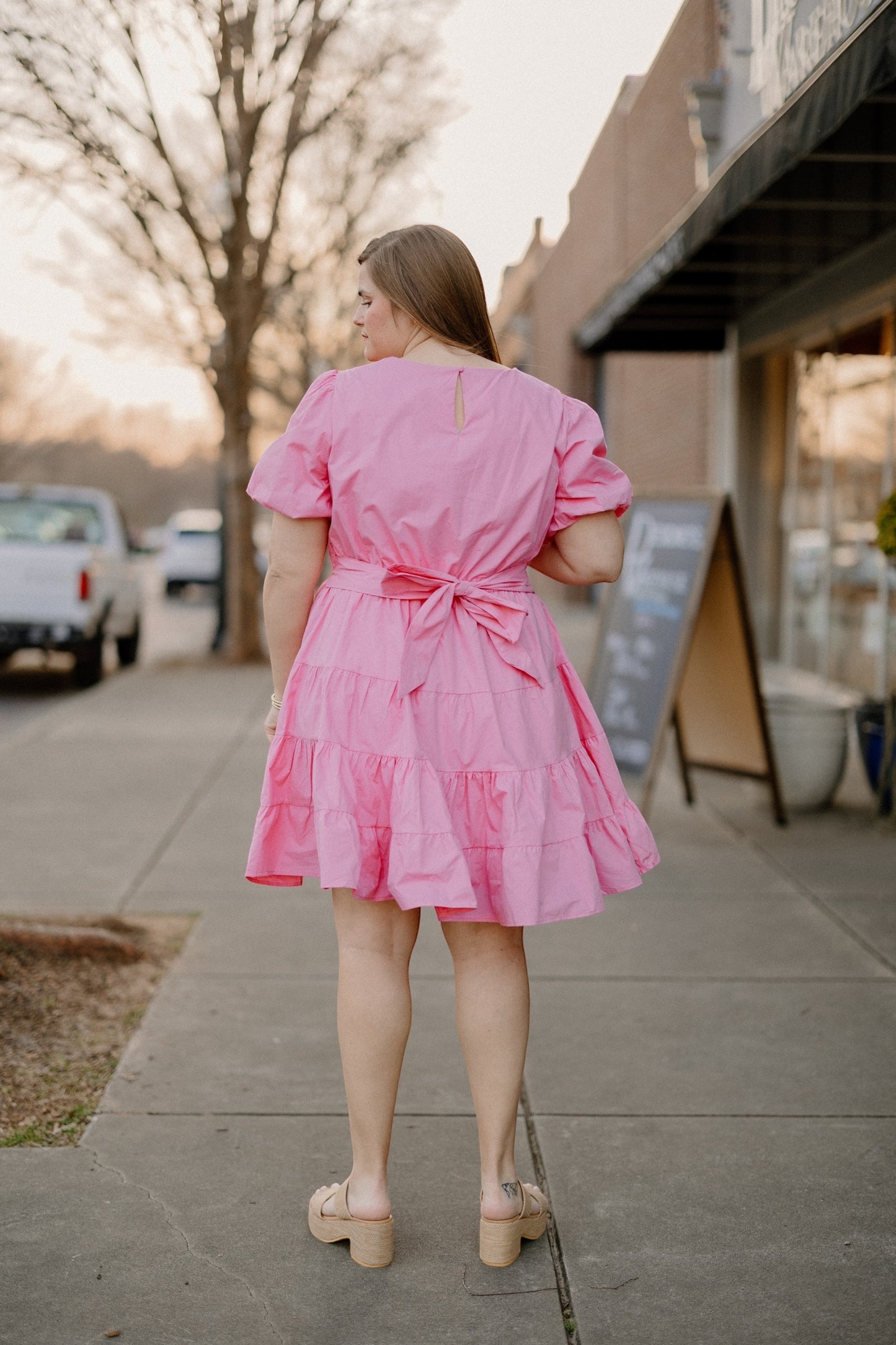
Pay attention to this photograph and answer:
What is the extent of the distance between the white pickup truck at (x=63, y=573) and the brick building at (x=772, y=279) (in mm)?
4644

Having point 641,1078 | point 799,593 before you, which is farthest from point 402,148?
point 641,1078

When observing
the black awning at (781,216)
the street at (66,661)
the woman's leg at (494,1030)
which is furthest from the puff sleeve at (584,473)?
the street at (66,661)

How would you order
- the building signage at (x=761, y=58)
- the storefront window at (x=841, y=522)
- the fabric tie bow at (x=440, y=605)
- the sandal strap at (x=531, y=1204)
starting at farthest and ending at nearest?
the storefront window at (x=841, y=522)
the building signage at (x=761, y=58)
the sandal strap at (x=531, y=1204)
the fabric tie bow at (x=440, y=605)

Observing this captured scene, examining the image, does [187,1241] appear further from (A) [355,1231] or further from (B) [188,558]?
(B) [188,558]

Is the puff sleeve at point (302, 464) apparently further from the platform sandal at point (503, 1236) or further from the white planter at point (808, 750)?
the white planter at point (808, 750)

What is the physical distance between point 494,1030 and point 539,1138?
744mm

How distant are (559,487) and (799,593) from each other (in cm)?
899

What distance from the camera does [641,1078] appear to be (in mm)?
3502

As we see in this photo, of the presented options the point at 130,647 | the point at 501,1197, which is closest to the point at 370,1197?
the point at 501,1197

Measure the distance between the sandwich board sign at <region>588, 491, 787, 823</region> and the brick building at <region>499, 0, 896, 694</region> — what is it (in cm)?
134

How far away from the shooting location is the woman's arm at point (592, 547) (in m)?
2.66

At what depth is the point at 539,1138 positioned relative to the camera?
125 inches

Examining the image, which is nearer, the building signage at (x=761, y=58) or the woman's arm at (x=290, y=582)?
the woman's arm at (x=290, y=582)

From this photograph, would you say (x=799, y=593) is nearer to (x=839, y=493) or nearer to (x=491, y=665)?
(x=839, y=493)
